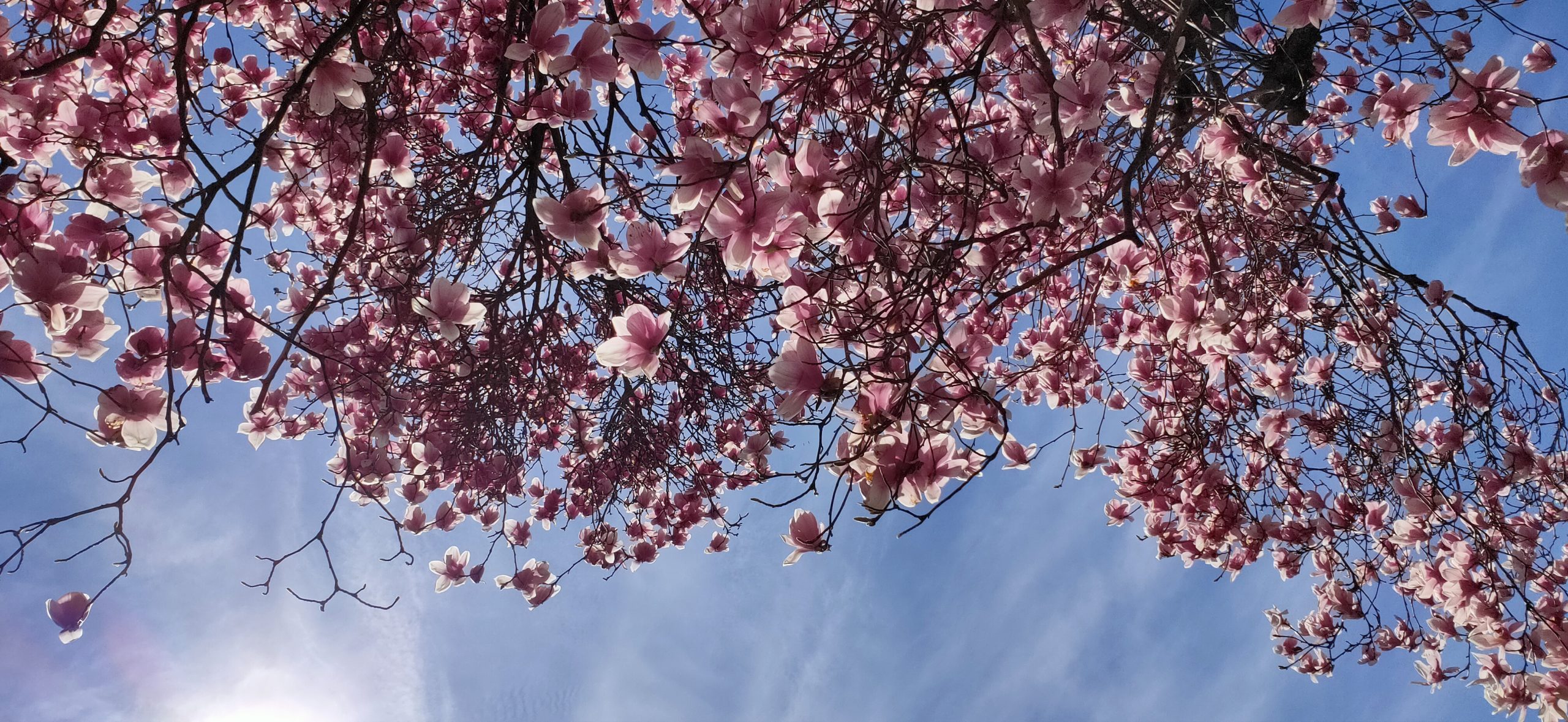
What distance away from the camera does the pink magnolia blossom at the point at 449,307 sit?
1.83 meters

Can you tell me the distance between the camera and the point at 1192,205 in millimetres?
2416

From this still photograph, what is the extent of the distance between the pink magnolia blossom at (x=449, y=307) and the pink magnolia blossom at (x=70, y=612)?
1.13m

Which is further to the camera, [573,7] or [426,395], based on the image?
[426,395]

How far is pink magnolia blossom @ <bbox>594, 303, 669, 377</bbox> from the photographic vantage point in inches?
56.7

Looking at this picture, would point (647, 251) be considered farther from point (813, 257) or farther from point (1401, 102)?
point (1401, 102)

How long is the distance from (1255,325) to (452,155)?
3.23 meters

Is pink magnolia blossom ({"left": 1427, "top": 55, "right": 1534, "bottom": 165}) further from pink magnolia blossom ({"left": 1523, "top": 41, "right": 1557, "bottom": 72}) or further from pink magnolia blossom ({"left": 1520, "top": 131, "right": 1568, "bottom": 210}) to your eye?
pink magnolia blossom ({"left": 1523, "top": 41, "right": 1557, "bottom": 72})

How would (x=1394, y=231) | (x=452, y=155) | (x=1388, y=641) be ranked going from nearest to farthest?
(x=1394, y=231), (x=452, y=155), (x=1388, y=641)

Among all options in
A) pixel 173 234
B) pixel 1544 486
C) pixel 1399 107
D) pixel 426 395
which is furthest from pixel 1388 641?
pixel 173 234

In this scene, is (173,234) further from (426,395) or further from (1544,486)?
(1544,486)

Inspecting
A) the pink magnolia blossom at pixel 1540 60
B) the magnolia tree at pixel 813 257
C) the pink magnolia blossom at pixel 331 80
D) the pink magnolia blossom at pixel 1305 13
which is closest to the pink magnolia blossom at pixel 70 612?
the magnolia tree at pixel 813 257

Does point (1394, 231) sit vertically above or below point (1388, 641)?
above

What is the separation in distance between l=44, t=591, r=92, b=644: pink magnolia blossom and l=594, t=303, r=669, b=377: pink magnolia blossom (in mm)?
1604

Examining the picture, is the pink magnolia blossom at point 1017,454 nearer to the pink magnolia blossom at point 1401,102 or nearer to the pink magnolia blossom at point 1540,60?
→ the pink magnolia blossom at point 1401,102
